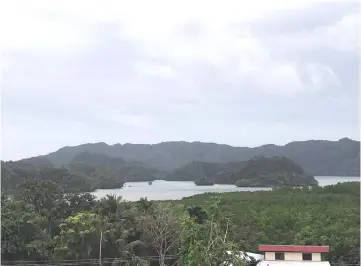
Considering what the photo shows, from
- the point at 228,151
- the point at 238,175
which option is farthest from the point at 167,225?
the point at 228,151

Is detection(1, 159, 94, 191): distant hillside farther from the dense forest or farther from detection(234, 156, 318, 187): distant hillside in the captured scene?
the dense forest

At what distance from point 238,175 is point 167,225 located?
69306mm

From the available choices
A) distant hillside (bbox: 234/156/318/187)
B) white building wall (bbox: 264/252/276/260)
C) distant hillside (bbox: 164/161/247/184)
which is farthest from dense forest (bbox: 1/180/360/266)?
distant hillside (bbox: 164/161/247/184)

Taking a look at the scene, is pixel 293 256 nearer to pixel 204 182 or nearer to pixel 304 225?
pixel 304 225

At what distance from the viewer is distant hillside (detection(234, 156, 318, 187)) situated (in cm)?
7425

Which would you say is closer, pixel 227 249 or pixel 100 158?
pixel 227 249

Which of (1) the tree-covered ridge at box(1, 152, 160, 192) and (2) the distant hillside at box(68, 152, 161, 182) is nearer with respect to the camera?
(1) the tree-covered ridge at box(1, 152, 160, 192)

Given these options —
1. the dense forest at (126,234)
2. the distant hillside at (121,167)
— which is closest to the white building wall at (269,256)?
the dense forest at (126,234)

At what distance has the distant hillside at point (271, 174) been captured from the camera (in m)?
74.2

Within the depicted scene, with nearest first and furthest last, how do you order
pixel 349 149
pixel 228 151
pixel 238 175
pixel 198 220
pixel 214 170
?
1. pixel 198 220
2. pixel 238 175
3. pixel 214 170
4. pixel 349 149
5. pixel 228 151

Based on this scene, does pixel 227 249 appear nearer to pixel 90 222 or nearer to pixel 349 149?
pixel 90 222

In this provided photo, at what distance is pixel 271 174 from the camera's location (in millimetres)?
76750

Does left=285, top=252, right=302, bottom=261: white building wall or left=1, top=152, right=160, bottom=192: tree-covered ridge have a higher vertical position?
left=1, top=152, right=160, bottom=192: tree-covered ridge

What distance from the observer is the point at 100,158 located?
112000 millimetres
